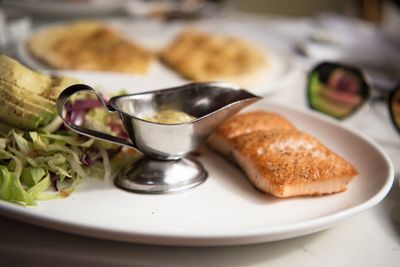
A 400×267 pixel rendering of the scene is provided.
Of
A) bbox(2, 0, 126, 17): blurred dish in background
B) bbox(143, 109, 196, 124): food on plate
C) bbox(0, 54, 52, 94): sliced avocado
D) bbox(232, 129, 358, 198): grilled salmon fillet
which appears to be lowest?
bbox(232, 129, 358, 198): grilled salmon fillet

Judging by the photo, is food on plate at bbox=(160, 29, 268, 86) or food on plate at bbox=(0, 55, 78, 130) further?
food on plate at bbox=(160, 29, 268, 86)

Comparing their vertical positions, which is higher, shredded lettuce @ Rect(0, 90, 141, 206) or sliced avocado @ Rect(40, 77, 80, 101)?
sliced avocado @ Rect(40, 77, 80, 101)

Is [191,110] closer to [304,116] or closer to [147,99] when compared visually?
[147,99]

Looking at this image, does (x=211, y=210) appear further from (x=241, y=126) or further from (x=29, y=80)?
(x=29, y=80)

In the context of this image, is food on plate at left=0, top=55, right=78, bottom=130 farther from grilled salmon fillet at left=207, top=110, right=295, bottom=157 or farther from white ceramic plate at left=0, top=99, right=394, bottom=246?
grilled salmon fillet at left=207, top=110, right=295, bottom=157

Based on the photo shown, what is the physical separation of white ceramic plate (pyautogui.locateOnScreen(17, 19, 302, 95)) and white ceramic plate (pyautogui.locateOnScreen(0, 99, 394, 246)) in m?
0.63

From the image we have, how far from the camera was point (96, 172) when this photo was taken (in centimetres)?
112

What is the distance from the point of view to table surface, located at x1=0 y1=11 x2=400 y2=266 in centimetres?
88

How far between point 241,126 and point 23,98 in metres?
0.58

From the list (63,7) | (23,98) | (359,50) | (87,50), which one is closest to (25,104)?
(23,98)

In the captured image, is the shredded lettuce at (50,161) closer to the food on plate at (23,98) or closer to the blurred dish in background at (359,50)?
the food on plate at (23,98)

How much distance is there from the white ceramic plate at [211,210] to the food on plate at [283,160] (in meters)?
0.03

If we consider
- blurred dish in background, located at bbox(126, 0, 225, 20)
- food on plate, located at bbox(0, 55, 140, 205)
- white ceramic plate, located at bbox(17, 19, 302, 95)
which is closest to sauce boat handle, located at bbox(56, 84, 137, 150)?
food on plate, located at bbox(0, 55, 140, 205)

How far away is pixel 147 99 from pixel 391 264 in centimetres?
67
